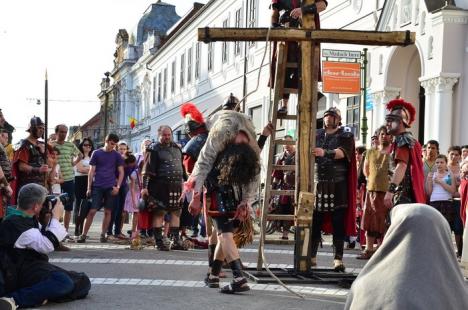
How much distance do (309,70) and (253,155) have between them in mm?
1291

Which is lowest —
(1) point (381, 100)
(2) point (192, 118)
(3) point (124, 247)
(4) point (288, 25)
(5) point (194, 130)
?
(3) point (124, 247)

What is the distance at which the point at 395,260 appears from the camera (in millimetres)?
2932

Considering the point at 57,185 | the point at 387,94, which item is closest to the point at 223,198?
the point at 57,185

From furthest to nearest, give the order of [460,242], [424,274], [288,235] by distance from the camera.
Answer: [288,235]
[460,242]
[424,274]

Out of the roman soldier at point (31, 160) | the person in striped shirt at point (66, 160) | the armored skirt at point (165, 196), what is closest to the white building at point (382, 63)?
the armored skirt at point (165, 196)

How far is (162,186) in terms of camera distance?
11023 millimetres

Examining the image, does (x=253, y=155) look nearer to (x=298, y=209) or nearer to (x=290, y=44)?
(x=298, y=209)

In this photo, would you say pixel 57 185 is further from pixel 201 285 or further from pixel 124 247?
pixel 201 285

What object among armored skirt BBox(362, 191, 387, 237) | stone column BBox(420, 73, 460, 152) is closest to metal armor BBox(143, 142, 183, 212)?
armored skirt BBox(362, 191, 387, 237)

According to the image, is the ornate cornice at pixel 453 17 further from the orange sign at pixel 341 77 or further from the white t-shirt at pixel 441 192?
the white t-shirt at pixel 441 192

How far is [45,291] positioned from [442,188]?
6794 mm

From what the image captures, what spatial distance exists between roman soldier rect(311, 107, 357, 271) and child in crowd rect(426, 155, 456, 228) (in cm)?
287

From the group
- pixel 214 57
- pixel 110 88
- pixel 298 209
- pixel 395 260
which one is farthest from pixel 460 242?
pixel 110 88

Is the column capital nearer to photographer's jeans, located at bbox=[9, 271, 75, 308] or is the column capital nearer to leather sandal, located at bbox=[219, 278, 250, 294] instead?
leather sandal, located at bbox=[219, 278, 250, 294]
